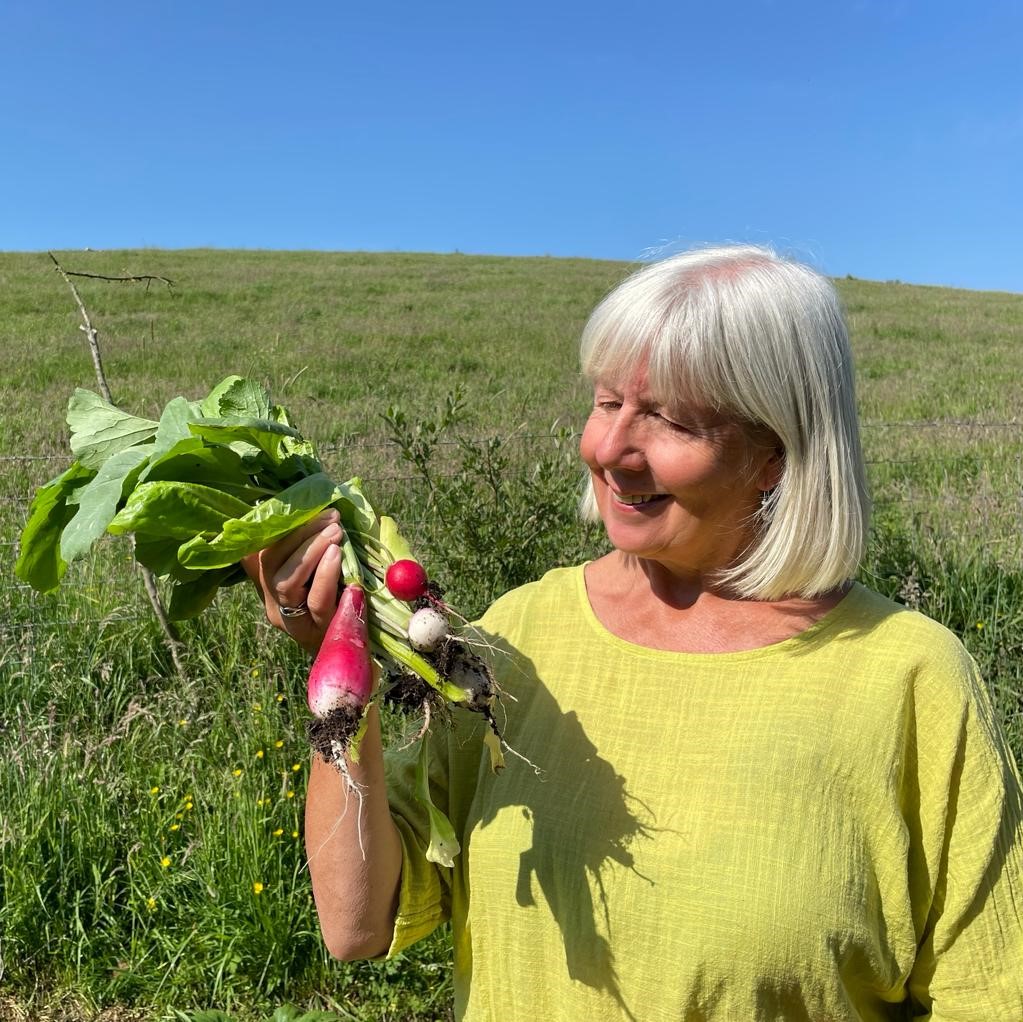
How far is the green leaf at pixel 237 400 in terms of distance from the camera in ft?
6.31

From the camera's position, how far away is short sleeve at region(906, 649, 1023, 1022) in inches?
59.8

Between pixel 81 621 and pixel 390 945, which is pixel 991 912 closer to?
pixel 390 945

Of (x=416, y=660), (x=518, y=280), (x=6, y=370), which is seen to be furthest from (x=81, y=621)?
(x=518, y=280)

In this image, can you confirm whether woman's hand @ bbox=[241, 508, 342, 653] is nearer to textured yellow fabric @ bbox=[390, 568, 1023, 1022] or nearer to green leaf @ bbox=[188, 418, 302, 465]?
green leaf @ bbox=[188, 418, 302, 465]

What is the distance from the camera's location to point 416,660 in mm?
1644

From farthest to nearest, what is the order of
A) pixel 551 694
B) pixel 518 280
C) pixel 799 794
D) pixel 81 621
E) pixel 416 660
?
pixel 518 280
pixel 81 621
pixel 551 694
pixel 416 660
pixel 799 794

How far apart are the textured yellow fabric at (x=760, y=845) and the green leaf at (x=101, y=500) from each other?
2.52 feet

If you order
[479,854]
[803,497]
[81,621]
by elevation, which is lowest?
[81,621]

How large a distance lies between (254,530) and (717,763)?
901 millimetres

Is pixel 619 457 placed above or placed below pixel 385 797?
above

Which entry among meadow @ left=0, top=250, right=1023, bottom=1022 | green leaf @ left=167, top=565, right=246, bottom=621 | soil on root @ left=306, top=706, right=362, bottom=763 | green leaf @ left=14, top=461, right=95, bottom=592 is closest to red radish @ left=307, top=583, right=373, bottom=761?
soil on root @ left=306, top=706, right=362, bottom=763

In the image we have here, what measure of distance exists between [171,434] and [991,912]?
1714 mm

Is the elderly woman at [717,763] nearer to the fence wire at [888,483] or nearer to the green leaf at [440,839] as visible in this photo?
the green leaf at [440,839]

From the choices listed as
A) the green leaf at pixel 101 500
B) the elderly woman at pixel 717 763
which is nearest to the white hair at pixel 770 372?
the elderly woman at pixel 717 763
